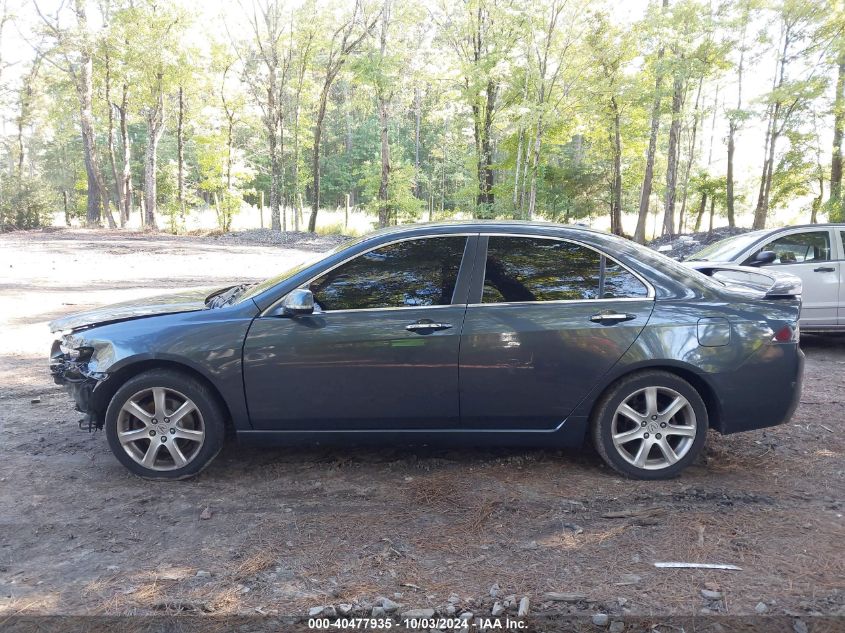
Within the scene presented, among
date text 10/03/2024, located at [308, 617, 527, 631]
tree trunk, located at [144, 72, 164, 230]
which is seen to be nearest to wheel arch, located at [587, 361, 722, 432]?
date text 10/03/2024, located at [308, 617, 527, 631]

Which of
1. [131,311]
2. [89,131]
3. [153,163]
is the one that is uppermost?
[89,131]

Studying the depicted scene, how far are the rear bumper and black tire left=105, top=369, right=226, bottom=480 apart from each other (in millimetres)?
3279

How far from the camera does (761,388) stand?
3.93 m

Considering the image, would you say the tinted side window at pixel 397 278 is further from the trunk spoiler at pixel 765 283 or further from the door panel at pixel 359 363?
the trunk spoiler at pixel 765 283

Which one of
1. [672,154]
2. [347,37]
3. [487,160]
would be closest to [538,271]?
[672,154]

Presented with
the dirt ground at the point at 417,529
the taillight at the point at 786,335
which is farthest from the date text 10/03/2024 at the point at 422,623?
the taillight at the point at 786,335

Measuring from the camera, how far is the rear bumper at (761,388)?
3904 mm

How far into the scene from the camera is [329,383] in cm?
383

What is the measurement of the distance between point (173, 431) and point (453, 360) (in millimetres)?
1897

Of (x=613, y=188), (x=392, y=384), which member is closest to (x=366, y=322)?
(x=392, y=384)

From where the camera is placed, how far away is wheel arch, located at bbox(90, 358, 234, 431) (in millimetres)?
3871

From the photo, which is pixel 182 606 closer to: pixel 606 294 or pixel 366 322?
pixel 366 322

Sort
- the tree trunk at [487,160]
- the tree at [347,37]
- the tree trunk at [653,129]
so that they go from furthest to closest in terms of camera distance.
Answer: the tree at [347,37] → the tree trunk at [487,160] → the tree trunk at [653,129]

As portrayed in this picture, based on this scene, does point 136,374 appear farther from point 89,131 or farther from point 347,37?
point 89,131
